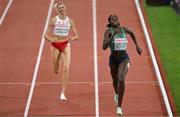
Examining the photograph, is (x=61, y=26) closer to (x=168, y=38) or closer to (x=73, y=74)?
(x=73, y=74)

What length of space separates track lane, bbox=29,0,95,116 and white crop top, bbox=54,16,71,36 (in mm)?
1623

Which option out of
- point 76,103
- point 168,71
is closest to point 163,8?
point 168,71

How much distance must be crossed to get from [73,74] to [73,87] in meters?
1.24

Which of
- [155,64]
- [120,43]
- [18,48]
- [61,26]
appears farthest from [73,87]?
[18,48]

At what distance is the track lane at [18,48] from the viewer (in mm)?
13898

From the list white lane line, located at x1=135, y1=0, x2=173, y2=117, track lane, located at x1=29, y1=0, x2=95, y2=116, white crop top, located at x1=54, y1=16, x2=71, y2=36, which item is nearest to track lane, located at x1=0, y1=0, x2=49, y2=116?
track lane, located at x1=29, y1=0, x2=95, y2=116

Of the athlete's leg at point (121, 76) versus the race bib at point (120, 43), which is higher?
the race bib at point (120, 43)

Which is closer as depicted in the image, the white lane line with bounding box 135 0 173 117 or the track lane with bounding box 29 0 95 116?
the track lane with bounding box 29 0 95 116

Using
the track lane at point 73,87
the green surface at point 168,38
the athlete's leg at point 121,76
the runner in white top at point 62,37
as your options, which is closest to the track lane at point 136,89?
the track lane at point 73,87

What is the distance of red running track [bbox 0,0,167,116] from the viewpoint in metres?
13.2

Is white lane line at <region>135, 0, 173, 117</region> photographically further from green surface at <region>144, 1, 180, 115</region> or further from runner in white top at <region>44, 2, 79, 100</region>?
runner in white top at <region>44, 2, 79, 100</region>

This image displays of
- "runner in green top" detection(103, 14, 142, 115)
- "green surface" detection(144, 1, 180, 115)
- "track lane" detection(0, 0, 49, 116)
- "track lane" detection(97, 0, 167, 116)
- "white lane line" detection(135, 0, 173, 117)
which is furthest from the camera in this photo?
"green surface" detection(144, 1, 180, 115)

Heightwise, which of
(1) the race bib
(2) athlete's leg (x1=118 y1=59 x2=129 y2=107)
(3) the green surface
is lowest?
(3) the green surface

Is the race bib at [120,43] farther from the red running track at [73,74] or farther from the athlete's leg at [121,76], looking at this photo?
the red running track at [73,74]
